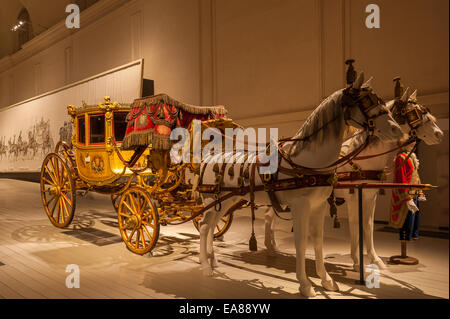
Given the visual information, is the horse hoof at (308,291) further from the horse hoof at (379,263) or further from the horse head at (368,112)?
the horse head at (368,112)

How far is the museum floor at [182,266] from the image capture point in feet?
9.31

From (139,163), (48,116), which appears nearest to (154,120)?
(139,163)

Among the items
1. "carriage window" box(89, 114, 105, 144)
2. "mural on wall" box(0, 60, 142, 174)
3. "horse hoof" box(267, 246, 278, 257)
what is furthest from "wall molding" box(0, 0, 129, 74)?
"horse hoof" box(267, 246, 278, 257)

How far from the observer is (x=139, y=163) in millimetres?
5047

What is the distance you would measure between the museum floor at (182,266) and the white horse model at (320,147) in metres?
0.42

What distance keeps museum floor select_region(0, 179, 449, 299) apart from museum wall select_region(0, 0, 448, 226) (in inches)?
80.3

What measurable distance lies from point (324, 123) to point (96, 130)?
360cm

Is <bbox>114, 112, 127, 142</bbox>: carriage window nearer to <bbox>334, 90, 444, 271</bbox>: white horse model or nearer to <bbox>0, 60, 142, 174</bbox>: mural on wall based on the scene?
<bbox>334, 90, 444, 271</bbox>: white horse model

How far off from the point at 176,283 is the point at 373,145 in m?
2.28

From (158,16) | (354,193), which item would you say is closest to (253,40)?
(158,16)

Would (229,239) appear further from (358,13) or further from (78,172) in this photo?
(358,13)

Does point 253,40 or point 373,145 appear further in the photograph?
point 253,40

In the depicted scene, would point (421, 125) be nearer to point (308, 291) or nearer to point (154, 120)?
point (308, 291)

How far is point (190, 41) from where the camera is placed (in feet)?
29.2
